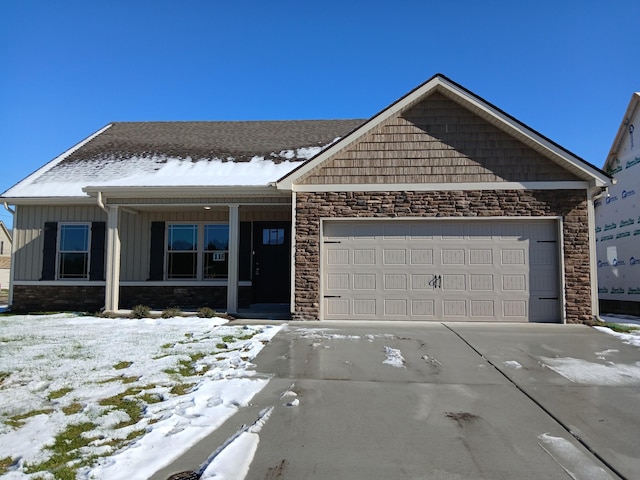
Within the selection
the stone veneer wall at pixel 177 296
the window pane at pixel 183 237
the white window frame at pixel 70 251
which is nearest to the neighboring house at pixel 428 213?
the stone veneer wall at pixel 177 296

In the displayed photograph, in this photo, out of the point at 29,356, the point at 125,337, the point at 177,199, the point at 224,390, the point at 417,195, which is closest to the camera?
the point at 224,390

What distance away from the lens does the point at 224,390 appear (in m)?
5.04

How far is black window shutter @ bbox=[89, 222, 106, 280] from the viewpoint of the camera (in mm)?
12867

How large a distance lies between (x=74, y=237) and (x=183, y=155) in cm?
402

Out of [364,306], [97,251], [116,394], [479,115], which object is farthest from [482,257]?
[97,251]

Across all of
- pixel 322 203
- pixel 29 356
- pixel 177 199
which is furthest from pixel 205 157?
pixel 29 356

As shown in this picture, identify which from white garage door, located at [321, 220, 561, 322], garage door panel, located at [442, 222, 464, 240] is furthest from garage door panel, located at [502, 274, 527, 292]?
garage door panel, located at [442, 222, 464, 240]

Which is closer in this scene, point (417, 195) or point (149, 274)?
point (417, 195)

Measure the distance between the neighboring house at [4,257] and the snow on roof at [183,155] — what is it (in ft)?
89.2

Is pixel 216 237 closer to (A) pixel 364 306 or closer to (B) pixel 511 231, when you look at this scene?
(A) pixel 364 306

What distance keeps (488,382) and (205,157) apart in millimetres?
10847

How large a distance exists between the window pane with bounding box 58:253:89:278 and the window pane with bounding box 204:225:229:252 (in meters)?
3.52

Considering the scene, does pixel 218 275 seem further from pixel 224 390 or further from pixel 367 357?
pixel 224 390

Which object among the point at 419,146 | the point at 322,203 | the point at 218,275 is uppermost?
the point at 419,146
